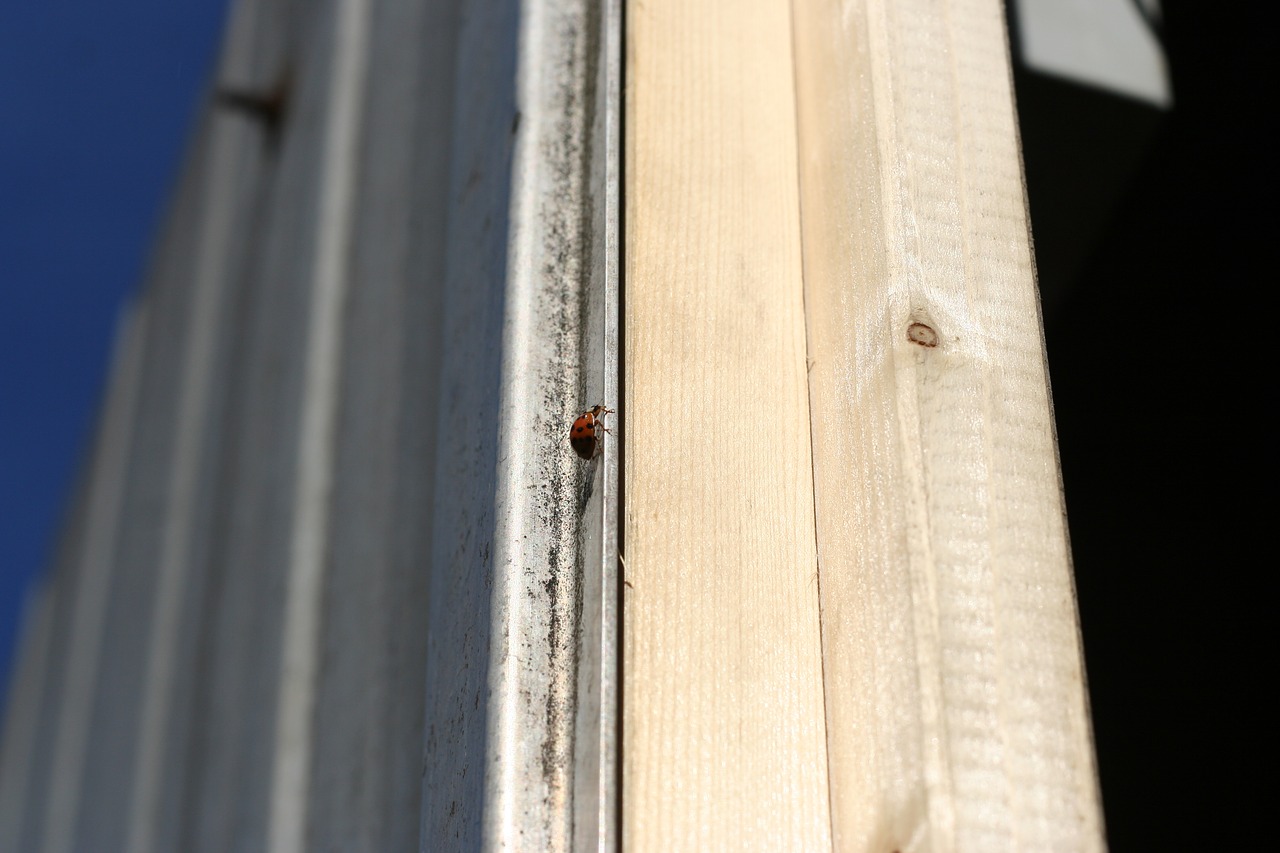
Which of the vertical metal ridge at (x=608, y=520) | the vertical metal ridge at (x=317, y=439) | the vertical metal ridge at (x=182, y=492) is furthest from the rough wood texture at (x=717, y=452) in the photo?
the vertical metal ridge at (x=182, y=492)

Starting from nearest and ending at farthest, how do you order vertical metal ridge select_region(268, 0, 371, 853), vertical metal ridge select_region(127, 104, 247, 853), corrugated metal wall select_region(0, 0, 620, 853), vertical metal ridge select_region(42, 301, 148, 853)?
corrugated metal wall select_region(0, 0, 620, 853) → vertical metal ridge select_region(268, 0, 371, 853) → vertical metal ridge select_region(127, 104, 247, 853) → vertical metal ridge select_region(42, 301, 148, 853)

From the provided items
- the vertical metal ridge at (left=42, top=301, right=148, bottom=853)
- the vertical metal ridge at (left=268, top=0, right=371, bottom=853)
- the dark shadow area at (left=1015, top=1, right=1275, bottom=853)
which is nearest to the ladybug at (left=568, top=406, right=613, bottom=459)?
the vertical metal ridge at (left=268, top=0, right=371, bottom=853)

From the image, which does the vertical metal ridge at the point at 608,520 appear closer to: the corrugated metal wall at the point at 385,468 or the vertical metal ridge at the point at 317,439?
the corrugated metal wall at the point at 385,468

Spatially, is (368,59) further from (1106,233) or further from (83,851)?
(83,851)

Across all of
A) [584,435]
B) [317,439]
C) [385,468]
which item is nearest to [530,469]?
[584,435]

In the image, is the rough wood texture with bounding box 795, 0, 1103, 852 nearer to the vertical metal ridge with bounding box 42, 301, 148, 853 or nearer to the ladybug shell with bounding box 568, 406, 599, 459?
the ladybug shell with bounding box 568, 406, 599, 459

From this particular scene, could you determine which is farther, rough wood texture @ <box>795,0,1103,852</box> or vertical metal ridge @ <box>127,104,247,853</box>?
vertical metal ridge @ <box>127,104,247,853</box>

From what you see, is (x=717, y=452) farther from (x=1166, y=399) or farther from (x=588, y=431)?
(x=1166, y=399)

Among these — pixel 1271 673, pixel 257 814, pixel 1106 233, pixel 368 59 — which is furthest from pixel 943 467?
pixel 1106 233
